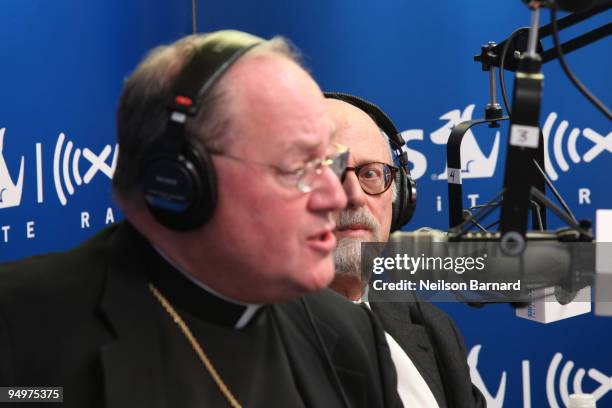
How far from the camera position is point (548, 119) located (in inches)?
108

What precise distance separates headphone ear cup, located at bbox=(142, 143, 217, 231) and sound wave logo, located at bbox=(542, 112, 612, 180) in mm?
1953

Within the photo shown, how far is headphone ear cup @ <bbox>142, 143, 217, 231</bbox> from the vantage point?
0.97 meters

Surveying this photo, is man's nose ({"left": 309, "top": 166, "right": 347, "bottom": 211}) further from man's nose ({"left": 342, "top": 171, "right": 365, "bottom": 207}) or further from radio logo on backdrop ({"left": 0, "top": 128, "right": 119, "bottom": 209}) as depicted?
radio logo on backdrop ({"left": 0, "top": 128, "right": 119, "bottom": 209})

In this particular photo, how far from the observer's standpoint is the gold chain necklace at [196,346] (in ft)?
3.45

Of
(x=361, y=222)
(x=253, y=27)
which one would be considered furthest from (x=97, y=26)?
(x=361, y=222)

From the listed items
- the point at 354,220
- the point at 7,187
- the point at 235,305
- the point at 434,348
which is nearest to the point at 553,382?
the point at 434,348

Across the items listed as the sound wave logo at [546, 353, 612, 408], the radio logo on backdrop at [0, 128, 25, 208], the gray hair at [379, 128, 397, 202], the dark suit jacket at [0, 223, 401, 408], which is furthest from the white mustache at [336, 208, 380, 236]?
the sound wave logo at [546, 353, 612, 408]

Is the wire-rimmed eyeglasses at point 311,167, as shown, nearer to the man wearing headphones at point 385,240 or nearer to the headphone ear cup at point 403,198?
the man wearing headphones at point 385,240

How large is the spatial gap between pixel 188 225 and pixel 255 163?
11cm

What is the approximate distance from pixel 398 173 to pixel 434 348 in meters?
0.38

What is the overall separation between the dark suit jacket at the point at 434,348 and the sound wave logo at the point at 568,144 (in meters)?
1.18

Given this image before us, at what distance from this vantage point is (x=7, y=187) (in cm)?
197

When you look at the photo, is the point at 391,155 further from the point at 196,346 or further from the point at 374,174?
the point at 196,346

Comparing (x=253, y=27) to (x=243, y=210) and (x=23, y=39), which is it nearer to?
(x=23, y=39)
